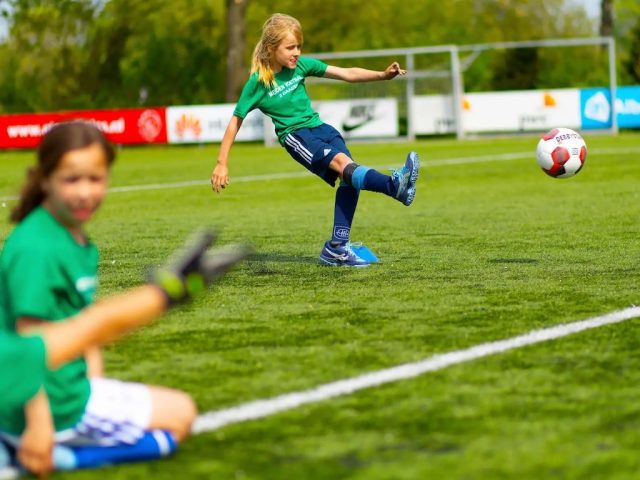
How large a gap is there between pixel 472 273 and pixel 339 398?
3.50m

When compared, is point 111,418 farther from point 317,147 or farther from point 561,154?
point 561,154

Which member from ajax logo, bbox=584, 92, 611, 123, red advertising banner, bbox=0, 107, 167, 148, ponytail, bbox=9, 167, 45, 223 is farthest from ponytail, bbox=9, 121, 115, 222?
red advertising banner, bbox=0, 107, 167, 148

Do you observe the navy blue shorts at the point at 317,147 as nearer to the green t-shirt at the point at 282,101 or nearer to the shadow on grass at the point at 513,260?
the green t-shirt at the point at 282,101

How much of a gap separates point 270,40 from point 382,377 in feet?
14.1

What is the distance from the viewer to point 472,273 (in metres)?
7.96

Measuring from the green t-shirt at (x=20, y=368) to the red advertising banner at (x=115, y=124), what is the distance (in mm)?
28431

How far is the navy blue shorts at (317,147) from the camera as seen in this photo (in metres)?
8.69

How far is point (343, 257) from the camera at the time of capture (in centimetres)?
865

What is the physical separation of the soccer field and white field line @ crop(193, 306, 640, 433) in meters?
0.06

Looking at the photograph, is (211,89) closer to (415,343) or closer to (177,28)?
(177,28)

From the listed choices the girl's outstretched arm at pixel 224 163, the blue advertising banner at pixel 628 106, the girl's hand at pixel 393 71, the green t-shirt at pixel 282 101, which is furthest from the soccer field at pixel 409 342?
the blue advertising banner at pixel 628 106

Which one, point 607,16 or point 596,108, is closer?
point 596,108

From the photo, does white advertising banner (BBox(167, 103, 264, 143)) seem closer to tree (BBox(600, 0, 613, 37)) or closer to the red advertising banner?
the red advertising banner

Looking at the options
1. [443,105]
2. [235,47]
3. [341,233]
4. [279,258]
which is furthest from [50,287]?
[235,47]
